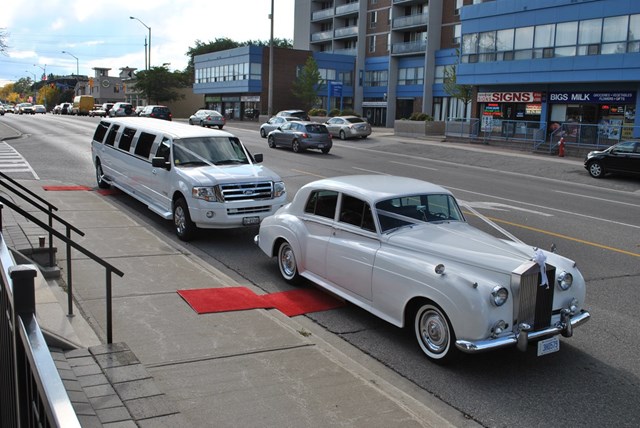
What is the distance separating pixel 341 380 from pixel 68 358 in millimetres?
2274

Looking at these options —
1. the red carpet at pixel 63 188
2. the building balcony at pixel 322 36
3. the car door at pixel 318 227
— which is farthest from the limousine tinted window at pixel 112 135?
the building balcony at pixel 322 36

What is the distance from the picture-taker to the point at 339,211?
731 centimetres

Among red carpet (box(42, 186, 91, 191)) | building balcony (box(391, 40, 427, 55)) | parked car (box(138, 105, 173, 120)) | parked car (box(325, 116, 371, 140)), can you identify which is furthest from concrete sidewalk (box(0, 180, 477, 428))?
building balcony (box(391, 40, 427, 55))

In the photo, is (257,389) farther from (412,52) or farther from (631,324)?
(412,52)

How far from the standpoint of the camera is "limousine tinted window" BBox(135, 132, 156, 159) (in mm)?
12117

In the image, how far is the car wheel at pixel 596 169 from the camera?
24.0m

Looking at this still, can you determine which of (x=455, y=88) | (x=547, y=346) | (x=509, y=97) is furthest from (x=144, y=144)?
(x=455, y=88)

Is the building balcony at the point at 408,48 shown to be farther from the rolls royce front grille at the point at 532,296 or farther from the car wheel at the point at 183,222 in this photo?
the rolls royce front grille at the point at 532,296

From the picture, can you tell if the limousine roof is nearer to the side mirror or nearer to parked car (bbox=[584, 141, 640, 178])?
the side mirror

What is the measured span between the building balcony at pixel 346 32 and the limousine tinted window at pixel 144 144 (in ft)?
209

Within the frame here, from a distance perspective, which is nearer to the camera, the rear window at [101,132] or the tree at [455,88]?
the rear window at [101,132]

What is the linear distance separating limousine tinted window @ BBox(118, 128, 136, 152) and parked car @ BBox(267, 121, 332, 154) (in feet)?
50.9

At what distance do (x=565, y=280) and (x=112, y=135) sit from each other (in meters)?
11.5

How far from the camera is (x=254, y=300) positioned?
7164 millimetres
